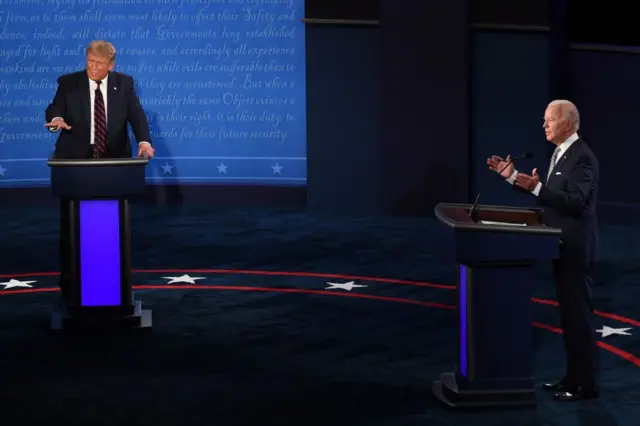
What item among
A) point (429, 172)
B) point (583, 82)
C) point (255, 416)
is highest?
point (583, 82)

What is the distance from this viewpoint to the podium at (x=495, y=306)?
607 centimetres

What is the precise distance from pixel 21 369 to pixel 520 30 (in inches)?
262

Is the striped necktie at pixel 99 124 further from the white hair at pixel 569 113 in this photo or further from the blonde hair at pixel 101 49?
the white hair at pixel 569 113

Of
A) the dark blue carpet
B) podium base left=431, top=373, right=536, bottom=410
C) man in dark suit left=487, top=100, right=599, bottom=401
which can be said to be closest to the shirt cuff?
man in dark suit left=487, top=100, right=599, bottom=401

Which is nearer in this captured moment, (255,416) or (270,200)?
(255,416)

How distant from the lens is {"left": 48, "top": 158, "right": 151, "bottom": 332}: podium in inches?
311

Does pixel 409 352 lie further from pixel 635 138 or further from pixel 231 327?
pixel 635 138

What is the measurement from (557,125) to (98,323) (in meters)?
3.34

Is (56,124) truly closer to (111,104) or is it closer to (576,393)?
(111,104)

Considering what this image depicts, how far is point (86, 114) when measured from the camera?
828 cm

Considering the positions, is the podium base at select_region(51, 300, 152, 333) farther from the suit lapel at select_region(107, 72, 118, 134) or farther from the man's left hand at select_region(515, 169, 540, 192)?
the man's left hand at select_region(515, 169, 540, 192)

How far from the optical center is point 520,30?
12.1 metres

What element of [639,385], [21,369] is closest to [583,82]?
[639,385]

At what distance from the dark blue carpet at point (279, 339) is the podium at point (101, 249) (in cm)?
22
